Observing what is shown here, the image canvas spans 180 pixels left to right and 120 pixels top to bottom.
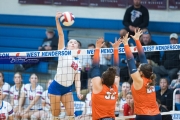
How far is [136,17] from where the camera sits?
15914 mm

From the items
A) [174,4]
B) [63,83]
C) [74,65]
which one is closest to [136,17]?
[174,4]

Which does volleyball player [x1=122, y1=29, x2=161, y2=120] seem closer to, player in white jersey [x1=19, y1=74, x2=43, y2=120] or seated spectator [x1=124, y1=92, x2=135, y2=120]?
seated spectator [x1=124, y1=92, x2=135, y2=120]

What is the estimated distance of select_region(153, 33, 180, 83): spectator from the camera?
1454 cm

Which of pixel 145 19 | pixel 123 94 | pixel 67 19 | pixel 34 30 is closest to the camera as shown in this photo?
pixel 67 19

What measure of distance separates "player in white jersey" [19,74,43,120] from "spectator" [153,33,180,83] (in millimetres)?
2595

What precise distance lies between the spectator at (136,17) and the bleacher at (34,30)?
0.54 meters

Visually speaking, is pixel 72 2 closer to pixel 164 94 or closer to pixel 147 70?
pixel 164 94

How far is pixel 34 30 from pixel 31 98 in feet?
10.9

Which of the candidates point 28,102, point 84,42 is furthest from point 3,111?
point 84,42

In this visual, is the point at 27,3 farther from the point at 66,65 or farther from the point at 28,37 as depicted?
the point at 66,65

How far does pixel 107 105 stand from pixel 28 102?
427 cm

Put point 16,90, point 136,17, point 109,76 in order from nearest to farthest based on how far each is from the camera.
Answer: point 109,76 → point 16,90 → point 136,17

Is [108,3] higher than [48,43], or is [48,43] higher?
[108,3]

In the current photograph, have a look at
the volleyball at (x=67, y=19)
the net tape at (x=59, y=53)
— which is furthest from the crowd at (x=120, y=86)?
the volleyball at (x=67, y=19)
